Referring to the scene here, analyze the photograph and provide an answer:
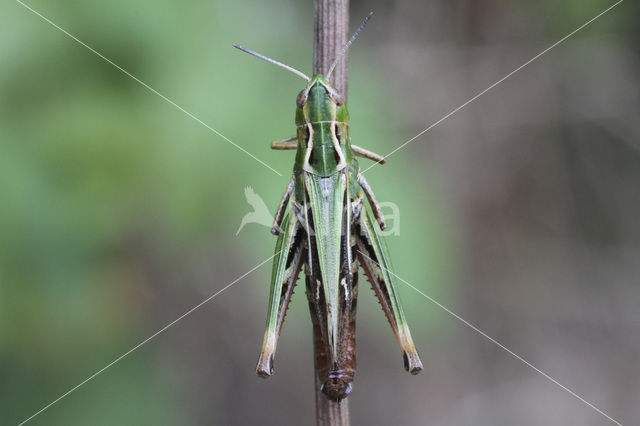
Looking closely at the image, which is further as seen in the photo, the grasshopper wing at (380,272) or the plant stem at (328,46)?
the grasshopper wing at (380,272)

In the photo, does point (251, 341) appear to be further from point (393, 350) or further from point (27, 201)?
point (27, 201)

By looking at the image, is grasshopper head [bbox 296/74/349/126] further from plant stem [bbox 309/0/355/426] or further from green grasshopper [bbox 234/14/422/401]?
plant stem [bbox 309/0/355/426]

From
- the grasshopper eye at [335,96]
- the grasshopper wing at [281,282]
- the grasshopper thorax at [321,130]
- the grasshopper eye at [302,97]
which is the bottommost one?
the grasshopper wing at [281,282]

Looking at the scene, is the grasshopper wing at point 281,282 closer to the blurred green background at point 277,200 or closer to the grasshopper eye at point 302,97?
the grasshopper eye at point 302,97

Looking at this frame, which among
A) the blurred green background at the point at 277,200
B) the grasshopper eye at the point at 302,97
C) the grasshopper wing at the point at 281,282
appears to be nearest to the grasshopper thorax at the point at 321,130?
the grasshopper eye at the point at 302,97

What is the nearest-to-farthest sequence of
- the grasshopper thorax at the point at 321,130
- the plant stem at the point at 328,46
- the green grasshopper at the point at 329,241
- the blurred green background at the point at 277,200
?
the plant stem at the point at 328,46, the green grasshopper at the point at 329,241, the grasshopper thorax at the point at 321,130, the blurred green background at the point at 277,200

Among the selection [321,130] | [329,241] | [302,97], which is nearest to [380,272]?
[329,241]

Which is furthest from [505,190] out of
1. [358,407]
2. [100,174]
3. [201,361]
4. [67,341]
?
[67,341]

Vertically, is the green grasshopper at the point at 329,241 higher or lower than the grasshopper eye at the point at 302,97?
lower

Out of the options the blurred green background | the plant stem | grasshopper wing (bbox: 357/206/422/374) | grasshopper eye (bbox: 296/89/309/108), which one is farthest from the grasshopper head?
the blurred green background
